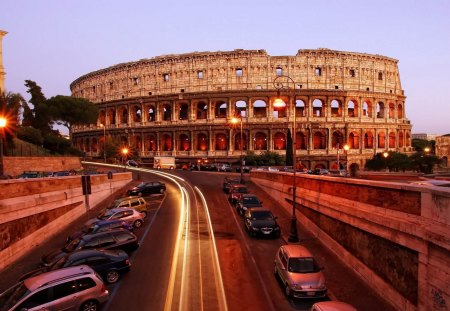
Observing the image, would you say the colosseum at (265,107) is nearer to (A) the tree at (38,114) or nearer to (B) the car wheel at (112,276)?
(A) the tree at (38,114)

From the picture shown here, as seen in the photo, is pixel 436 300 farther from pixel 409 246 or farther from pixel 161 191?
pixel 161 191

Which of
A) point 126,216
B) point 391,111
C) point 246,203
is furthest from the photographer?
point 391,111

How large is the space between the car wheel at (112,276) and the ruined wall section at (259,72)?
59.5 m

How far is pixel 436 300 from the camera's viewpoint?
36.4 ft

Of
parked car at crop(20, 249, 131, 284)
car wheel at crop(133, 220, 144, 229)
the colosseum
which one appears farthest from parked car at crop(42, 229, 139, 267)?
the colosseum

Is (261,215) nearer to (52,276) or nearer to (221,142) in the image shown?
(52,276)

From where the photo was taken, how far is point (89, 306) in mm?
12461

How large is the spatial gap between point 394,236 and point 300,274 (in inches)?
150

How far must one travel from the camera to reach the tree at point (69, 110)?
70188 millimetres

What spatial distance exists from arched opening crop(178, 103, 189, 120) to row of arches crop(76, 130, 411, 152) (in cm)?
405

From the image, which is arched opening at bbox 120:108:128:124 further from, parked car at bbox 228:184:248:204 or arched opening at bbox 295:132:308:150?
parked car at bbox 228:184:248:204

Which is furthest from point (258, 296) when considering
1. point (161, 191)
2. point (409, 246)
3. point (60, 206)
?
point (161, 191)

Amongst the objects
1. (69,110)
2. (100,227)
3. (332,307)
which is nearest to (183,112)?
(69,110)

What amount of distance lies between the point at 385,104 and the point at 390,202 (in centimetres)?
6910
